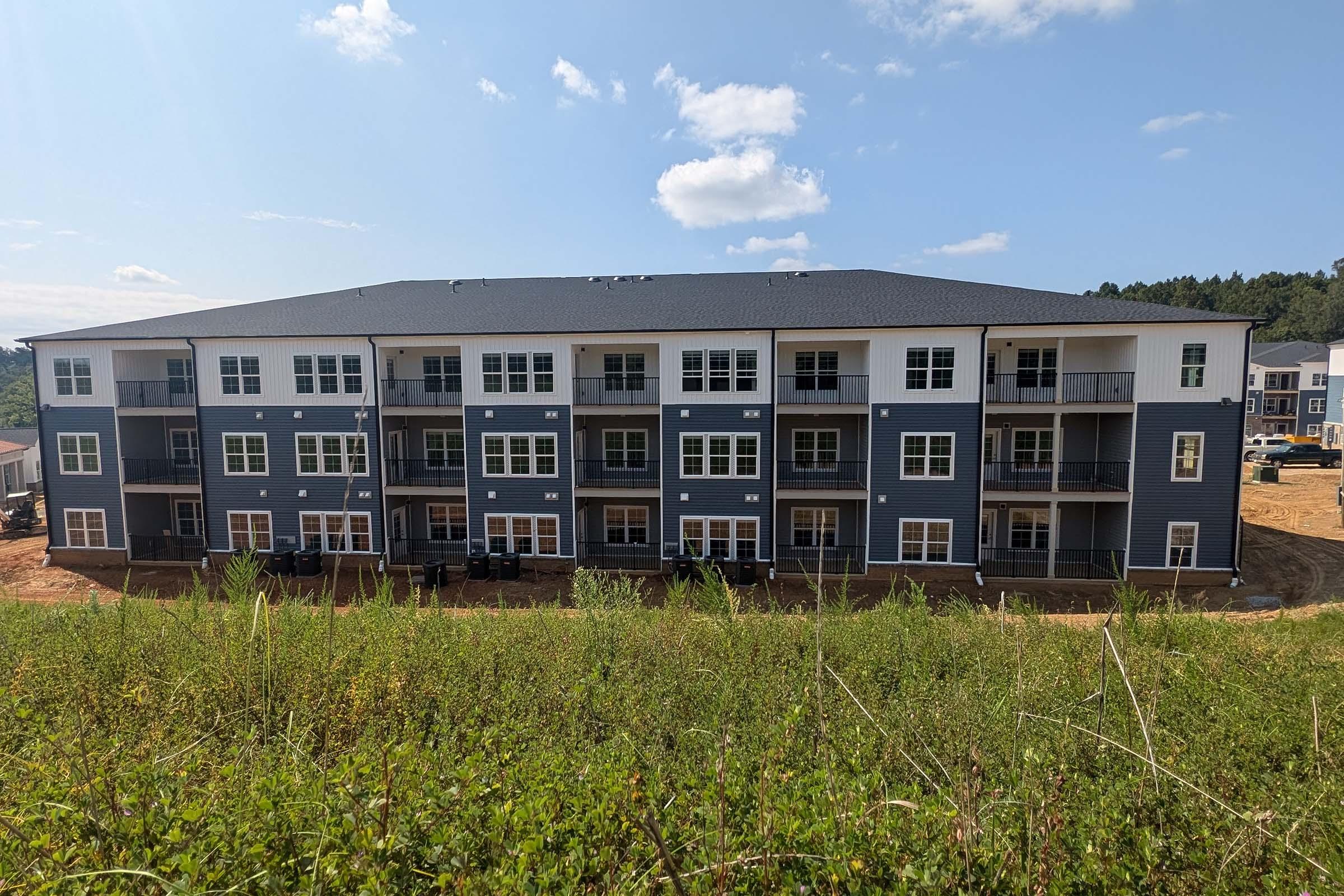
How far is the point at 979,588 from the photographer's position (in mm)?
18578

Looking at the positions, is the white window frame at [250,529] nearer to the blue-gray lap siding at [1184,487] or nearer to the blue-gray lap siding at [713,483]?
the blue-gray lap siding at [713,483]

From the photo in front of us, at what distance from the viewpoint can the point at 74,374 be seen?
21859mm

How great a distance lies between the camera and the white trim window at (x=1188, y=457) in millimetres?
18281

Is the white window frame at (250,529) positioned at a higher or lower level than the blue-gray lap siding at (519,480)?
lower

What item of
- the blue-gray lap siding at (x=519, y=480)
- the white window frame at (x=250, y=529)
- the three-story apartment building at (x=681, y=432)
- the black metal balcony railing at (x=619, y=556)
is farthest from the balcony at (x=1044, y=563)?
the white window frame at (x=250, y=529)

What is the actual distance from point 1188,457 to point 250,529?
31.4 meters

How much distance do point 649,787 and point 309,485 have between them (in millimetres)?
21712

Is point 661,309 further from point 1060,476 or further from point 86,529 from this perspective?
point 86,529

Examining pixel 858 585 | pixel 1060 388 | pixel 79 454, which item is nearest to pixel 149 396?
pixel 79 454

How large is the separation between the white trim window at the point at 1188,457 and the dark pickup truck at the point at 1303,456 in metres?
33.4

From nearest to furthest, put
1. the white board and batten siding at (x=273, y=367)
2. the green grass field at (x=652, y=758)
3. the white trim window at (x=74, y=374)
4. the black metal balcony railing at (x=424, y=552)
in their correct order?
the green grass field at (x=652, y=758) < the white board and batten siding at (x=273, y=367) < the black metal balcony railing at (x=424, y=552) < the white trim window at (x=74, y=374)

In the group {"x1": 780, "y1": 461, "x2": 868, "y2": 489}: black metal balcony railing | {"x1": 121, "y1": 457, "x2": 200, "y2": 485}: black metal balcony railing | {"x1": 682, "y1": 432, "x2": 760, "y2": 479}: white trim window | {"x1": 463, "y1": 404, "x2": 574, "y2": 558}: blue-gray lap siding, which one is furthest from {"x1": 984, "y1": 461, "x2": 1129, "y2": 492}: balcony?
{"x1": 121, "y1": 457, "x2": 200, "y2": 485}: black metal balcony railing

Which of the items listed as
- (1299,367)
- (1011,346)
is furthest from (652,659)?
(1299,367)

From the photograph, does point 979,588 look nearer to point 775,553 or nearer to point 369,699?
point 775,553
